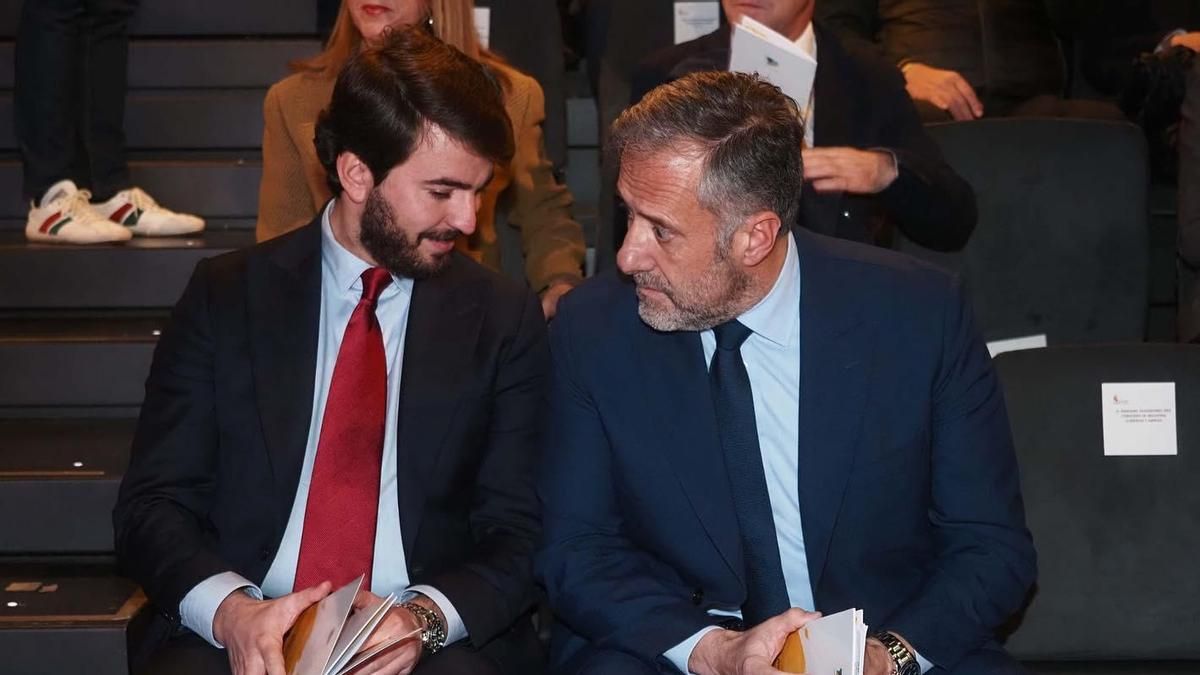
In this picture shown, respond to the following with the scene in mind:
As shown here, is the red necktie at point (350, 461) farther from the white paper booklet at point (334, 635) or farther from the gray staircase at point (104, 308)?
the gray staircase at point (104, 308)

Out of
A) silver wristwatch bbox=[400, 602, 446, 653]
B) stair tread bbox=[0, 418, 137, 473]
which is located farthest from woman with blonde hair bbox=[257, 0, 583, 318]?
silver wristwatch bbox=[400, 602, 446, 653]

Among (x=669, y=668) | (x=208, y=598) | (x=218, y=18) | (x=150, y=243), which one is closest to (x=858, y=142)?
(x=669, y=668)

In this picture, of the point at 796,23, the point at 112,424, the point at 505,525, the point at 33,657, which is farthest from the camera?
the point at 112,424

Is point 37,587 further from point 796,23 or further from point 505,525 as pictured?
point 796,23

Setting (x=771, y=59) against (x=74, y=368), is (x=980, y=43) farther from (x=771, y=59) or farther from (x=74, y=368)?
(x=74, y=368)

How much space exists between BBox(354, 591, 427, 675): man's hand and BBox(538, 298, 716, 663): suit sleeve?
0.77ft

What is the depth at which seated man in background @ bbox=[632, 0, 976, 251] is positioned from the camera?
127 inches

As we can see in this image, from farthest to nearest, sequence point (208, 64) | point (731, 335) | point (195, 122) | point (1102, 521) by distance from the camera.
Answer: point (208, 64)
point (195, 122)
point (1102, 521)
point (731, 335)

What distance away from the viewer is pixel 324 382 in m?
2.66

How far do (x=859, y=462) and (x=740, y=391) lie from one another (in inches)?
8.4

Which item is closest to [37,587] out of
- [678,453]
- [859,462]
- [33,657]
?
[33,657]

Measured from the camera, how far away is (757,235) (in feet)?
7.83

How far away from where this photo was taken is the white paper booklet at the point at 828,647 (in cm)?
198

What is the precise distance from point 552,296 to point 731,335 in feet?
3.30
